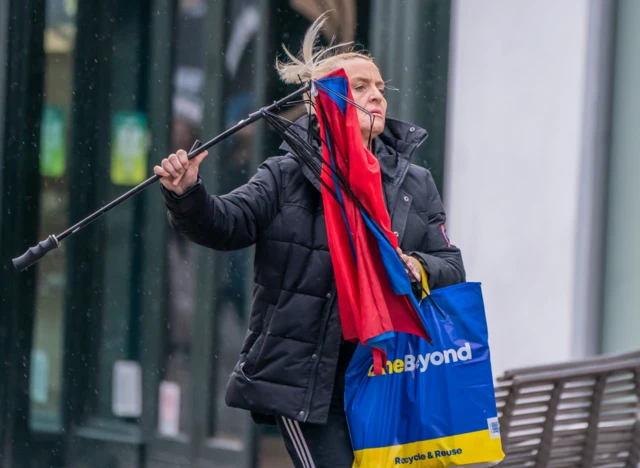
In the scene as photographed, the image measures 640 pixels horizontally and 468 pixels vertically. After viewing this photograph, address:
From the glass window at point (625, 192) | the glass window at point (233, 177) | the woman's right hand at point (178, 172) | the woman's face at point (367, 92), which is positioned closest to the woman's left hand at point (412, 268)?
the woman's face at point (367, 92)

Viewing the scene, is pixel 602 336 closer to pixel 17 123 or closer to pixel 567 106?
pixel 567 106

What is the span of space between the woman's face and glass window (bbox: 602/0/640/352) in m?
2.56

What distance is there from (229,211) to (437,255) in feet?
2.23

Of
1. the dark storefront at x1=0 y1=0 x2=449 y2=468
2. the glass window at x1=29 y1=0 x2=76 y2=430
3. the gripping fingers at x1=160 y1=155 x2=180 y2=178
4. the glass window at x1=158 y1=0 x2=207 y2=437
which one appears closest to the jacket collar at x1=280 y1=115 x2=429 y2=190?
the gripping fingers at x1=160 y1=155 x2=180 y2=178

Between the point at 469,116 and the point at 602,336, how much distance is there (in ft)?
4.17

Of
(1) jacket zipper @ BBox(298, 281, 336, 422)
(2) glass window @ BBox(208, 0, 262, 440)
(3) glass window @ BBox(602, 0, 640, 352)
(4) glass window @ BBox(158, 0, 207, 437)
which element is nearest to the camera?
(1) jacket zipper @ BBox(298, 281, 336, 422)

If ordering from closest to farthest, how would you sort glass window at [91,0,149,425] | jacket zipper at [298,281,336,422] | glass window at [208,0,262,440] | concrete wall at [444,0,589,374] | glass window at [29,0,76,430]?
jacket zipper at [298,281,336,422] → concrete wall at [444,0,589,374] → glass window at [208,0,262,440] → glass window at [29,0,76,430] → glass window at [91,0,149,425]

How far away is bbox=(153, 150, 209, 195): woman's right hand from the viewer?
9.80 feet

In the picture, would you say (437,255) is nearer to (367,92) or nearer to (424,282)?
(424,282)

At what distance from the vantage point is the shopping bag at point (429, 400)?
3.19 meters

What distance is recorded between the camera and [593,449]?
422 cm

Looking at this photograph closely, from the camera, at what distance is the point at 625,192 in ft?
18.8

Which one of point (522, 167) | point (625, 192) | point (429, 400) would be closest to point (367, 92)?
point (429, 400)

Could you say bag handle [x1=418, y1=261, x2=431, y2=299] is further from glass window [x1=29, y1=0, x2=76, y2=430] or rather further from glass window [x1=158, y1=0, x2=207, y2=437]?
glass window [x1=29, y1=0, x2=76, y2=430]
